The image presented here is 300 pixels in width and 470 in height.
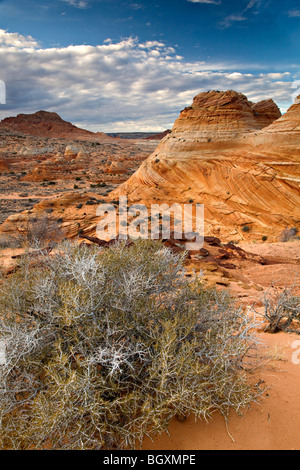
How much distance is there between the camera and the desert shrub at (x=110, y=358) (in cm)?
181

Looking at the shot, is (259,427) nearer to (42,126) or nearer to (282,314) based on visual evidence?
(282,314)

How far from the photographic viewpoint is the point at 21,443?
199cm

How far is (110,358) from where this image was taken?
76.0 inches

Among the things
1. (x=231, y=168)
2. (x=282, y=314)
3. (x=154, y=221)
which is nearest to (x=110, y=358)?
(x=282, y=314)

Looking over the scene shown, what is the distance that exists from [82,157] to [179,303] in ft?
132

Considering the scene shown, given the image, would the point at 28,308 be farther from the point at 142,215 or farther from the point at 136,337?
the point at 142,215

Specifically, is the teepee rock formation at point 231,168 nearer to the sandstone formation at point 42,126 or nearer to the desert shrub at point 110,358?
the desert shrub at point 110,358

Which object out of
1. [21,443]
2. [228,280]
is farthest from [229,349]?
[228,280]

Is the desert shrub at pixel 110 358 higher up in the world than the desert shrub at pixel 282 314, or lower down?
higher up

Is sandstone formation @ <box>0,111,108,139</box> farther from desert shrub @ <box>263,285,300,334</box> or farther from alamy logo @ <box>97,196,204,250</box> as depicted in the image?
desert shrub @ <box>263,285,300,334</box>

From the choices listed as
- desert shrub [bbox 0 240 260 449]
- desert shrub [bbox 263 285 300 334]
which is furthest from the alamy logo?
desert shrub [bbox 0 240 260 449]

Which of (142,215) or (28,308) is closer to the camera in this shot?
(28,308)

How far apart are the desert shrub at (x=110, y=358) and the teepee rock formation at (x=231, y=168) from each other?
11029 mm

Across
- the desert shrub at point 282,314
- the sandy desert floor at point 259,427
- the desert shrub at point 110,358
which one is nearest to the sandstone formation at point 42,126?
the desert shrub at point 282,314
